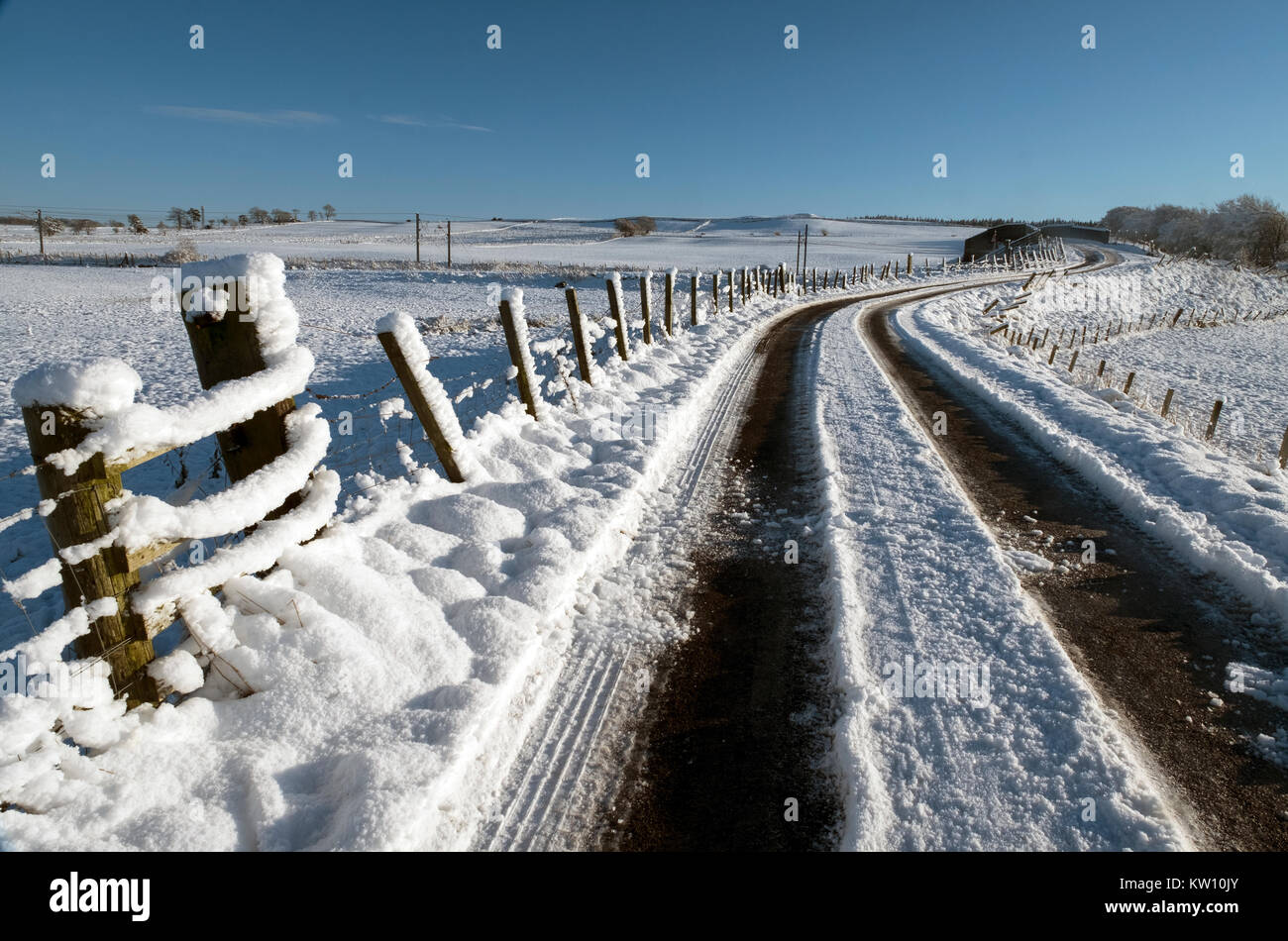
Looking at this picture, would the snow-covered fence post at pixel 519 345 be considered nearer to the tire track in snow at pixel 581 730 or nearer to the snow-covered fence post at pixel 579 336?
the snow-covered fence post at pixel 579 336

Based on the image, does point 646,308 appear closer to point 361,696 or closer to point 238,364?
point 238,364

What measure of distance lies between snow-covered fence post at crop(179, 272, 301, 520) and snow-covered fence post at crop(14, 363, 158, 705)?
81cm

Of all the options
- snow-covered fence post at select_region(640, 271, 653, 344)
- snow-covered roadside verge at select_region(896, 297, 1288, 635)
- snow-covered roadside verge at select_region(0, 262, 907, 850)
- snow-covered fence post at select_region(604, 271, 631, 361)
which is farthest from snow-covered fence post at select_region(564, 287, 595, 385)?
snow-covered roadside verge at select_region(896, 297, 1288, 635)

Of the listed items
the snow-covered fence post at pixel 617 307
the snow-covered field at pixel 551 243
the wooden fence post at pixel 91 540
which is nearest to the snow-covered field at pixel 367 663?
the wooden fence post at pixel 91 540

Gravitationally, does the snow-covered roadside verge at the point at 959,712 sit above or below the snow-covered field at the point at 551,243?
below

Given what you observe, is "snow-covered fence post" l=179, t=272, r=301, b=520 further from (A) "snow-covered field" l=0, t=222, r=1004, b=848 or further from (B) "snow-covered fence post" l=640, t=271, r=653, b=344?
(B) "snow-covered fence post" l=640, t=271, r=653, b=344

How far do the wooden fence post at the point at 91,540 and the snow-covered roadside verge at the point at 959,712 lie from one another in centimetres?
299

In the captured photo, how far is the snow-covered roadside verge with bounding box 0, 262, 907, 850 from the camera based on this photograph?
7.72 feet

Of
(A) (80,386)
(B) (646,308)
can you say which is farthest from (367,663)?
(B) (646,308)

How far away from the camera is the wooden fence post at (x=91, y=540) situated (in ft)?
7.73

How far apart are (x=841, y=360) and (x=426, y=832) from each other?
11.8 metres

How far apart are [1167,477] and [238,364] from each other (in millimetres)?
7935
